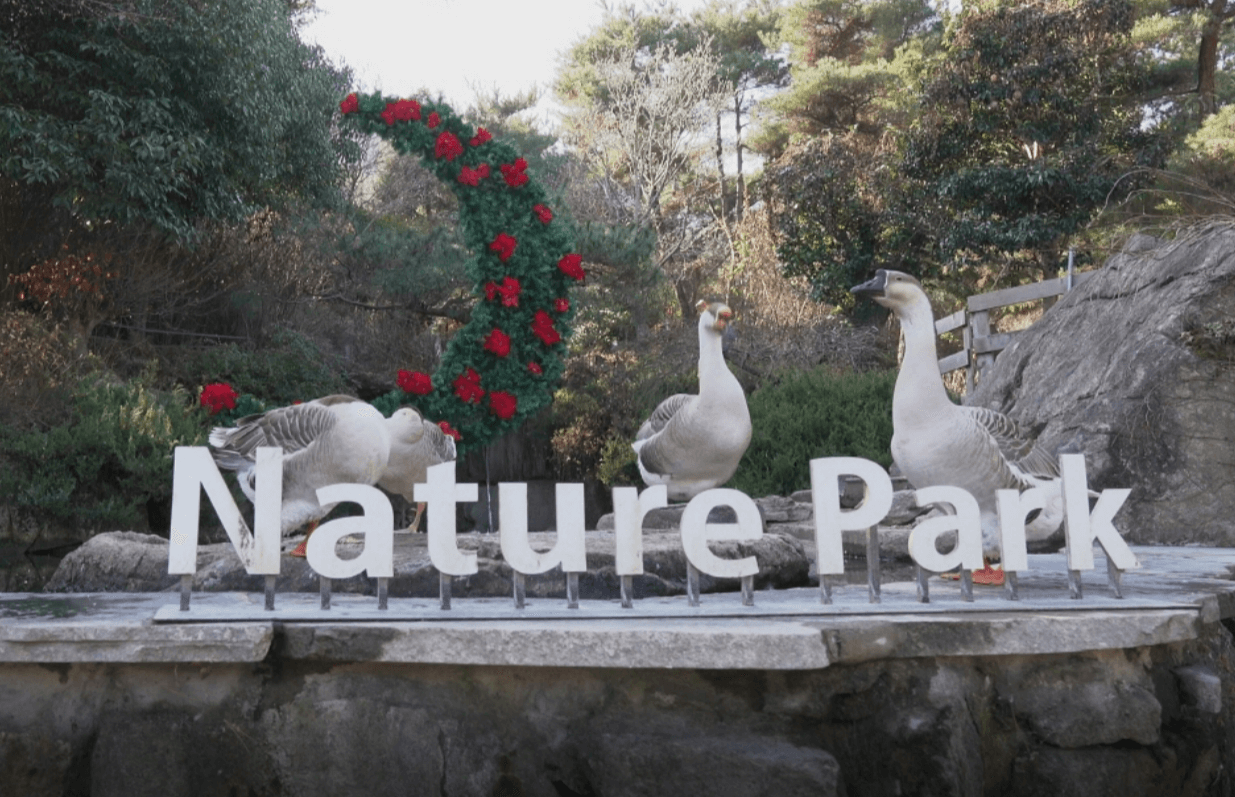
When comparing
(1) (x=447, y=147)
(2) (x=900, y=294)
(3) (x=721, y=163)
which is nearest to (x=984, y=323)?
(1) (x=447, y=147)

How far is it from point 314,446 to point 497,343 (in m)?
2.46

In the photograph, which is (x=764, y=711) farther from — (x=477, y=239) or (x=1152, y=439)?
(x=1152, y=439)

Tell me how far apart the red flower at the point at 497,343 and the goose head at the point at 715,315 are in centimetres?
182

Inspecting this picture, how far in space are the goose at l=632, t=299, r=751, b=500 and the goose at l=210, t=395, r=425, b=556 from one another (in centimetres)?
162

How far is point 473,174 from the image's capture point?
7.26 m

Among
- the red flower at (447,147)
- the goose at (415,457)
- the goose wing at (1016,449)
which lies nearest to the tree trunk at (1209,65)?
the red flower at (447,147)

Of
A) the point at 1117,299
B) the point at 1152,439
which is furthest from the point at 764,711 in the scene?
the point at 1117,299

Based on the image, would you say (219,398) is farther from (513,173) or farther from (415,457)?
(513,173)

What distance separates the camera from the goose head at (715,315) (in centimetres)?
574

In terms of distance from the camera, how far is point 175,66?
37.8 ft

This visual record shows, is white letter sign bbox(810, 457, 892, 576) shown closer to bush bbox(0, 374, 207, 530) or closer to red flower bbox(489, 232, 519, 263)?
red flower bbox(489, 232, 519, 263)

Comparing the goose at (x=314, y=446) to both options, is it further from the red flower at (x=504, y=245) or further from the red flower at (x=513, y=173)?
the red flower at (x=513, y=173)

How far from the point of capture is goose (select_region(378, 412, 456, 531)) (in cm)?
554

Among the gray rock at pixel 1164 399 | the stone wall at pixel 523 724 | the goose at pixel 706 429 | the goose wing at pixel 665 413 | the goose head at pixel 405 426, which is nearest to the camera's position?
the stone wall at pixel 523 724
